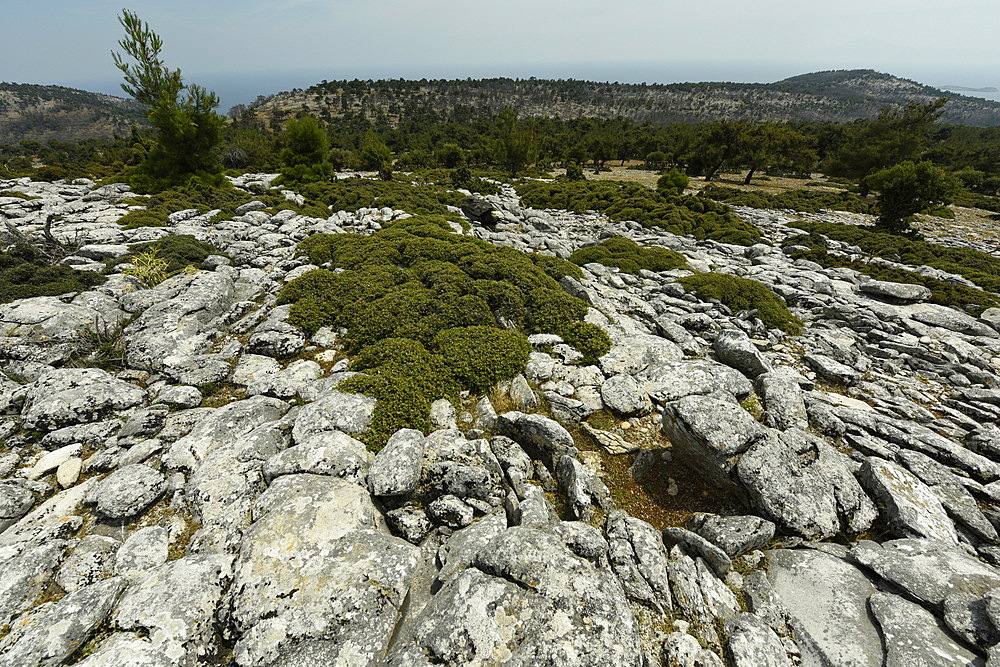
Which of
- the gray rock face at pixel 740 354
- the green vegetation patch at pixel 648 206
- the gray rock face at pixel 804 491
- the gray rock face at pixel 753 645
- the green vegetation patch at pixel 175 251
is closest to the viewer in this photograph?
the gray rock face at pixel 753 645

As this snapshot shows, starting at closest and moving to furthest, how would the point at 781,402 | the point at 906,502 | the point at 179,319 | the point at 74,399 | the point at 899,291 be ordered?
the point at 906,502, the point at 74,399, the point at 781,402, the point at 179,319, the point at 899,291

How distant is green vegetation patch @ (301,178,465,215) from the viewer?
28.6m

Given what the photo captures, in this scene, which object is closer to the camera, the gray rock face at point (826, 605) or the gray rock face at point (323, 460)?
the gray rock face at point (826, 605)

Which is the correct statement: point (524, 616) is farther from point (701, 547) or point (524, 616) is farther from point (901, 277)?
point (901, 277)

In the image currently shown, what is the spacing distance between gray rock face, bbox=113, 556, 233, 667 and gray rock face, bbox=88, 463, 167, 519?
1696 millimetres

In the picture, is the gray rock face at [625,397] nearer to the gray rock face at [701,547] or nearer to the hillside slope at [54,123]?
the gray rock face at [701,547]

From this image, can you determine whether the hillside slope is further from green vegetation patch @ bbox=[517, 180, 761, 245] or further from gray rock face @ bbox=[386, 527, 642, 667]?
gray rock face @ bbox=[386, 527, 642, 667]

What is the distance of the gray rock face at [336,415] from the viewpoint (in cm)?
782

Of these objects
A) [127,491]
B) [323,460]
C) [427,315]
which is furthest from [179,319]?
[323,460]

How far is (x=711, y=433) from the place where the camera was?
308 inches

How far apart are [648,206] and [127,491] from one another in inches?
1491

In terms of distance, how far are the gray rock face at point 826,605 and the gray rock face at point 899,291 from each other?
17.9 metres

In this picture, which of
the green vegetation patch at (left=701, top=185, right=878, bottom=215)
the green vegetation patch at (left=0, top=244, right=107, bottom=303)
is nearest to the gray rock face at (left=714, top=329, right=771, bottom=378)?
the green vegetation patch at (left=0, top=244, right=107, bottom=303)

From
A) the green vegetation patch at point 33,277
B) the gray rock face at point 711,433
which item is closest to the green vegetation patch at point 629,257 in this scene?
the gray rock face at point 711,433
